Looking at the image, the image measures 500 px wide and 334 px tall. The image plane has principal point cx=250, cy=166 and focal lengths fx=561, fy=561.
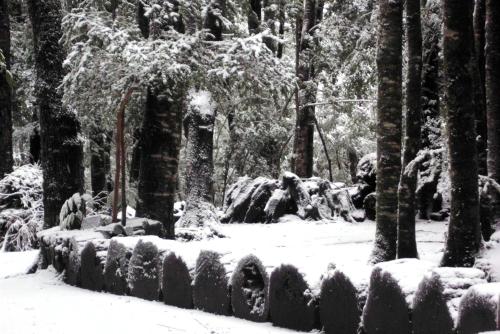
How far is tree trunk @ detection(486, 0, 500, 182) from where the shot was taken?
796 cm

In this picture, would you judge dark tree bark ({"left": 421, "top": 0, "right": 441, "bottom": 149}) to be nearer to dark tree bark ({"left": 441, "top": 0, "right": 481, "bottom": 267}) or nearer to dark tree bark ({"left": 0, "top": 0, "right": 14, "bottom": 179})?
dark tree bark ({"left": 441, "top": 0, "right": 481, "bottom": 267})

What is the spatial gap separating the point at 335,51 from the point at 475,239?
14877mm

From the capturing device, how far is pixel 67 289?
7730 mm

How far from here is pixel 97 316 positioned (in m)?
6.04

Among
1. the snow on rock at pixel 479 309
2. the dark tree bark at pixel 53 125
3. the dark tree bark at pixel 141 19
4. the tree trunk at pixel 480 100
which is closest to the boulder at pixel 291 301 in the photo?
the snow on rock at pixel 479 309

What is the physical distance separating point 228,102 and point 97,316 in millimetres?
6752

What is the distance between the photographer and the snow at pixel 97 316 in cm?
544

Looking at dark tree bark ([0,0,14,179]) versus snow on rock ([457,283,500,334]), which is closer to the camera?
snow on rock ([457,283,500,334])

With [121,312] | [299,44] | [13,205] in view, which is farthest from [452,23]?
[299,44]

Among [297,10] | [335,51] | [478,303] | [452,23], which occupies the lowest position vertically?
[478,303]

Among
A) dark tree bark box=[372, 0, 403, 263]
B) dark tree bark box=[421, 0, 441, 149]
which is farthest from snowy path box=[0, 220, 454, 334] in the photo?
dark tree bark box=[421, 0, 441, 149]

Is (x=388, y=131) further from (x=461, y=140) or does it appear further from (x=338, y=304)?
(x=338, y=304)

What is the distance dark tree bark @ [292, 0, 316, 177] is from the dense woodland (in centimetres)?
9

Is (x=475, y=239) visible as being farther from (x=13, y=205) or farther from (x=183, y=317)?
(x=13, y=205)
